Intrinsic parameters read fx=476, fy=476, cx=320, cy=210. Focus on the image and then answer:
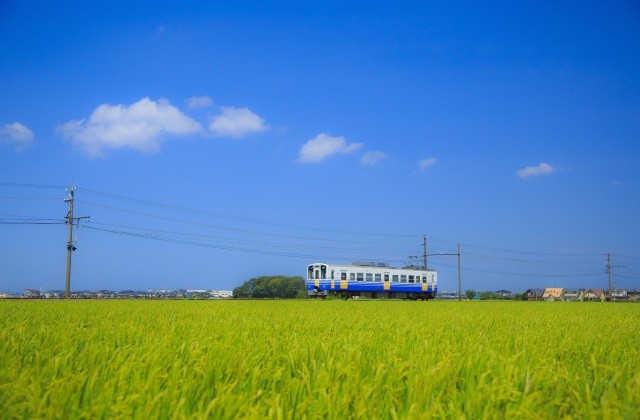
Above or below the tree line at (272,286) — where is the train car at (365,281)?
above

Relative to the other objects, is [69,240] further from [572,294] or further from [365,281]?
[572,294]

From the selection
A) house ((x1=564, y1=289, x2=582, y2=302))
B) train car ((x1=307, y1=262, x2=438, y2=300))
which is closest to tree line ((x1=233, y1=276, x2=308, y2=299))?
train car ((x1=307, y1=262, x2=438, y2=300))

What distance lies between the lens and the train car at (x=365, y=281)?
36875 mm

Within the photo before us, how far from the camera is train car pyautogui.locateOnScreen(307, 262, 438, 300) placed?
36875 millimetres

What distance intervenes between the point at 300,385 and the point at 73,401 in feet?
2.84

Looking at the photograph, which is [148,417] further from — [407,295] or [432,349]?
[407,295]

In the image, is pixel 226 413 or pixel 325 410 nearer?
pixel 226 413

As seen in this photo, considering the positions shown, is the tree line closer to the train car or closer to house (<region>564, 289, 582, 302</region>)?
the train car

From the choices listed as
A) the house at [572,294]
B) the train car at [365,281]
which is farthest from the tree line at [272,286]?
the house at [572,294]

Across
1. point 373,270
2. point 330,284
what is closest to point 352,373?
point 330,284

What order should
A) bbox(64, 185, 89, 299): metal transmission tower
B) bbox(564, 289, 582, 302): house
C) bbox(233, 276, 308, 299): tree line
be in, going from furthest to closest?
bbox(233, 276, 308, 299): tree line, bbox(564, 289, 582, 302): house, bbox(64, 185, 89, 299): metal transmission tower

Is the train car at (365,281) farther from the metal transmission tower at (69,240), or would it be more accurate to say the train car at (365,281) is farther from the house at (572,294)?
the house at (572,294)

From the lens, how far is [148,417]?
1518 mm

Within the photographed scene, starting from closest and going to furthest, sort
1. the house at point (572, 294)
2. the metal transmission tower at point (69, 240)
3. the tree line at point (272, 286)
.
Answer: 1. the metal transmission tower at point (69, 240)
2. the house at point (572, 294)
3. the tree line at point (272, 286)
